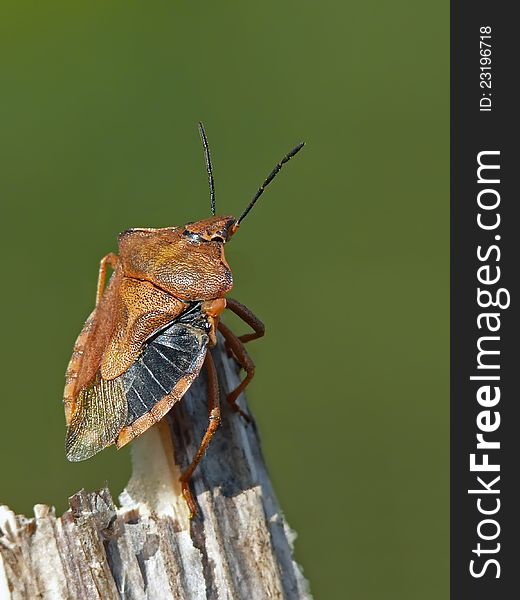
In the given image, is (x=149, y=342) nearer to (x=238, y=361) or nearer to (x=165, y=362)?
(x=165, y=362)

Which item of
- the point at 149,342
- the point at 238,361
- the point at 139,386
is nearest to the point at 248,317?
the point at 238,361

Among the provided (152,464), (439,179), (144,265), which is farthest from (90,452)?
(439,179)

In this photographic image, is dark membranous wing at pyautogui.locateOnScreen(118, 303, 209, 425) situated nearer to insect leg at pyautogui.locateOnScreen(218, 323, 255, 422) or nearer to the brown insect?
the brown insect

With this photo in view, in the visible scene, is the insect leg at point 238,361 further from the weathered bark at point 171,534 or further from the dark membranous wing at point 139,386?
the dark membranous wing at point 139,386

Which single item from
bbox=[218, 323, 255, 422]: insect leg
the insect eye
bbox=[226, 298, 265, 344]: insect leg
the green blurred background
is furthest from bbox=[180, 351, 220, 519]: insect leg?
the green blurred background

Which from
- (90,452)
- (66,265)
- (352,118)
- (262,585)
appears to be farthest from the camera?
(352,118)

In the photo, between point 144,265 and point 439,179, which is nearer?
point 144,265

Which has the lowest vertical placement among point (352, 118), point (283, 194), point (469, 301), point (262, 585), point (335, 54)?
point (262, 585)

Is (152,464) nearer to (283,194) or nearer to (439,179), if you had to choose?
(283,194)
